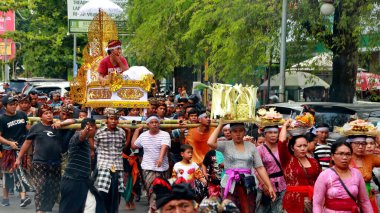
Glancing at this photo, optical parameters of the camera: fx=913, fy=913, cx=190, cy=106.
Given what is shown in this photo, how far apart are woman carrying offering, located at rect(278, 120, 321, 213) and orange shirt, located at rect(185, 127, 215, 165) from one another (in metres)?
3.32

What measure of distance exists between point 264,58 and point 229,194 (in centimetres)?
1125

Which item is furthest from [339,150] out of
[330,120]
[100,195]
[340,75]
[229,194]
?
[340,75]

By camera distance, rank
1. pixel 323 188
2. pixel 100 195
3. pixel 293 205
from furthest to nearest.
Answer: pixel 100 195 < pixel 293 205 < pixel 323 188

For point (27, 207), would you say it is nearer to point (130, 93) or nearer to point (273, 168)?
point (130, 93)

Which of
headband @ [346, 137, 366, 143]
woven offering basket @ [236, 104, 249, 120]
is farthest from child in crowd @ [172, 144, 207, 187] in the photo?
headband @ [346, 137, 366, 143]

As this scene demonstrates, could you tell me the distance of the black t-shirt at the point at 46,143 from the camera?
13273 millimetres

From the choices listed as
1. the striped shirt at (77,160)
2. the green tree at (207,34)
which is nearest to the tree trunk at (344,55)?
the green tree at (207,34)

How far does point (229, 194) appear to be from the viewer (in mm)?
11469

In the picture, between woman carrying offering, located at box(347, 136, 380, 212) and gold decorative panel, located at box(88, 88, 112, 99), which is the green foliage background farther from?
woman carrying offering, located at box(347, 136, 380, 212)

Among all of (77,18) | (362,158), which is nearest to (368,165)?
(362,158)

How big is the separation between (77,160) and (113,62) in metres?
3.03

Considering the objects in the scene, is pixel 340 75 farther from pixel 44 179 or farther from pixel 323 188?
pixel 323 188

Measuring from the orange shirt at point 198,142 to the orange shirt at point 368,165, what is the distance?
157 inches

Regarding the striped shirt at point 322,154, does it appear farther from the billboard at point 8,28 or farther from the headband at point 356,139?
the billboard at point 8,28
